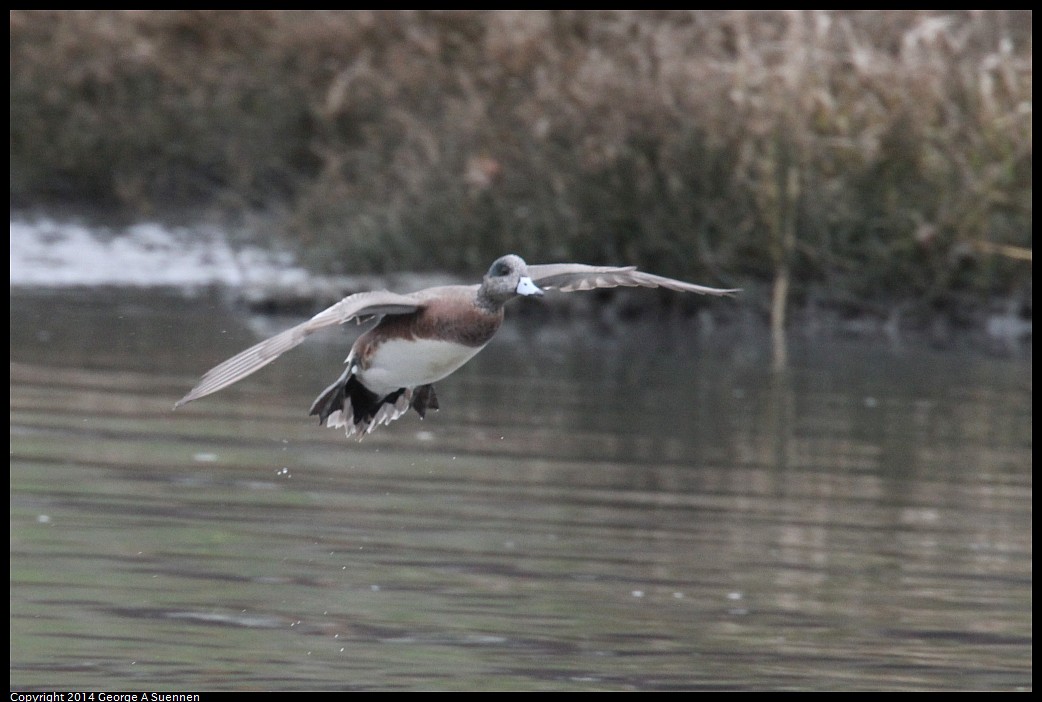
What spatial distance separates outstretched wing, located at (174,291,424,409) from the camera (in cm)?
599

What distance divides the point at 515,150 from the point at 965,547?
9.29m

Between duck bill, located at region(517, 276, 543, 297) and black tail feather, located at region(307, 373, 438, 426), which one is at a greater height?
duck bill, located at region(517, 276, 543, 297)

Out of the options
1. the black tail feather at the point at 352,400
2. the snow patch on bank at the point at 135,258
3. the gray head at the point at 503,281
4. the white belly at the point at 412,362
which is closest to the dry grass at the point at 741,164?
the snow patch on bank at the point at 135,258

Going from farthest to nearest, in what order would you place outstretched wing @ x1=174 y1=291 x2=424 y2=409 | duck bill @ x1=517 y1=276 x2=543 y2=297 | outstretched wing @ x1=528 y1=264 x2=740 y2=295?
outstretched wing @ x1=528 y1=264 x2=740 y2=295 < duck bill @ x1=517 y1=276 x2=543 y2=297 < outstretched wing @ x1=174 y1=291 x2=424 y2=409

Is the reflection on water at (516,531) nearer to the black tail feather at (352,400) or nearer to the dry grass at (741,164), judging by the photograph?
the black tail feather at (352,400)

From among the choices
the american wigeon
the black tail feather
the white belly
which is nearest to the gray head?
the american wigeon

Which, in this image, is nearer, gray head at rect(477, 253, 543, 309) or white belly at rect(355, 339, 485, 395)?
gray head at rect(477, 253, 543, 309)

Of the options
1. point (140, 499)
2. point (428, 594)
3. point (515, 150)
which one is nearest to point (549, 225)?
point (515, 150)

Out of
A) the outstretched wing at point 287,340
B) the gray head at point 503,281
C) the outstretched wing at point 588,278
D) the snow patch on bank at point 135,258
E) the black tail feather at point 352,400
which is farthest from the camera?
the snow patch on bank at point 135,258

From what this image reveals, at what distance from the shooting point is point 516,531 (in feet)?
27.8

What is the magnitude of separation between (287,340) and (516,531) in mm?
2570

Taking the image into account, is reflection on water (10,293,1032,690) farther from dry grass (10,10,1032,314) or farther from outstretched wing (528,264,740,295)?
dry grass (10,10,1032,314)

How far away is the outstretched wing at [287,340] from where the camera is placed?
5988mm
